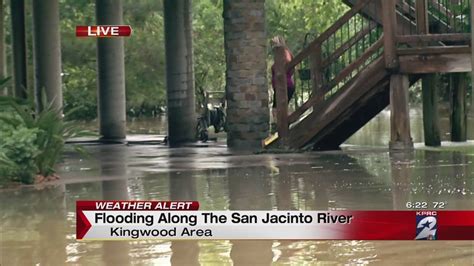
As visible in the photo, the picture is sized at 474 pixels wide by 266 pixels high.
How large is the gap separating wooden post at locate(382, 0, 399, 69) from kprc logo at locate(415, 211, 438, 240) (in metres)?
11.0

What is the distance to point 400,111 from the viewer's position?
20.8 meters

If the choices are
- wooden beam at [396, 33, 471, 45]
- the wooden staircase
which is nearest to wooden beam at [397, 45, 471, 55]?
the wooden staircase

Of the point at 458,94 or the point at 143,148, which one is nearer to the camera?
the point at 458,94

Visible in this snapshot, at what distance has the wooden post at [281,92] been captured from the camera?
2127 centimetres

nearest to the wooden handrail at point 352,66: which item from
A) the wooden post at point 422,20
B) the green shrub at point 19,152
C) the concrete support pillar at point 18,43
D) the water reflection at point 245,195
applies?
the wooden post at point 422,20

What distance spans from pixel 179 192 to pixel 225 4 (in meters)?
9.95

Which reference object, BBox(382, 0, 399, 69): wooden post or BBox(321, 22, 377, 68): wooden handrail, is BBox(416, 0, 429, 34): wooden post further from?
BBox(321, 22, 377, 68): wooden handrail

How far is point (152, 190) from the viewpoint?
1543 cm

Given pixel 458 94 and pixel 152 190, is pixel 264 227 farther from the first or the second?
pixel 458 94

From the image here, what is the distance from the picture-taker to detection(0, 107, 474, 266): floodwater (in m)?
10.1

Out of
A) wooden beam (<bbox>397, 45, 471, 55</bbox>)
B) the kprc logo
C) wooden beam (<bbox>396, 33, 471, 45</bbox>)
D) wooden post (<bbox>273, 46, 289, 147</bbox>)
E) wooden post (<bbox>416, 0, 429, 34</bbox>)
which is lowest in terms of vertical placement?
the kprc logo

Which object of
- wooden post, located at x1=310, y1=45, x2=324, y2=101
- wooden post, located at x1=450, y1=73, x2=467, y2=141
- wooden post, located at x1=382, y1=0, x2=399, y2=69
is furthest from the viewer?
wooden post, located at x1=450, y1=73, x2=467, y2=141

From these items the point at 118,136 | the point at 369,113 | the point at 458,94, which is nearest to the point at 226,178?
the point at 369,113

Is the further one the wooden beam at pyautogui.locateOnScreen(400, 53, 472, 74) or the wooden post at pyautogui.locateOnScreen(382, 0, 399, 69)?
the wooden beam at pyautogui.locateOnScreen(400, 53, 472, 74)
